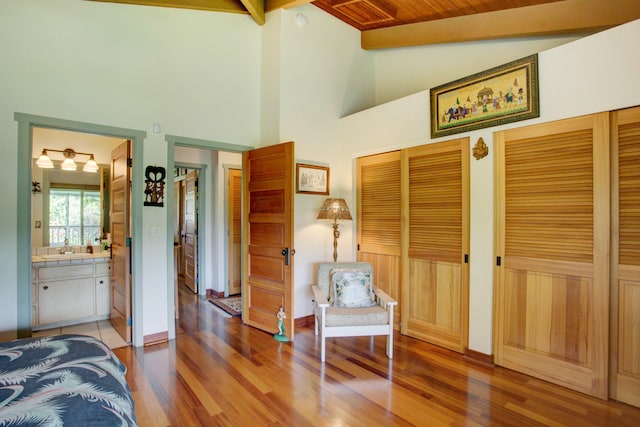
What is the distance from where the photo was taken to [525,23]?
316 centimetres

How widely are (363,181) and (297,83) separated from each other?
1.46 m

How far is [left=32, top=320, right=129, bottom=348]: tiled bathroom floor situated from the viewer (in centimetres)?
335

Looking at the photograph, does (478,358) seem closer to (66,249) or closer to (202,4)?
(202,4)

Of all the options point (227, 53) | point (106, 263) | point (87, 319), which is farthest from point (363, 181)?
point (87, 319)

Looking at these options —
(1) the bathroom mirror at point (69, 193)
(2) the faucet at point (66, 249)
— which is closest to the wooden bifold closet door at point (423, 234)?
(1) the bathroom mirror at point (69, 193)

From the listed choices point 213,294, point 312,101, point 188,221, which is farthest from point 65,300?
point 312,101

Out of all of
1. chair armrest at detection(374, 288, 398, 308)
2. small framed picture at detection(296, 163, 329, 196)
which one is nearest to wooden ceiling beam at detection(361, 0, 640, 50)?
small framed picture at detection(296, 163, 329, 196)

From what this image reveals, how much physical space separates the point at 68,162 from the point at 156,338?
8.95 feet

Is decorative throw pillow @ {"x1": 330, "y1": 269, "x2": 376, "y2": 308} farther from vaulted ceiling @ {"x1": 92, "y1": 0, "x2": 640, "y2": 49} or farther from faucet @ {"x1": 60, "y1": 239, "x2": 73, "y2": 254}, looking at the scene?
faucet @ {"x1": 60, "y1": 239, "x2": 73, "y2": 254}

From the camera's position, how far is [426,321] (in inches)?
132

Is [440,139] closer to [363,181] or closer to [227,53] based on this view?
[363,181]

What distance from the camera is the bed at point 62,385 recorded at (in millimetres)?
1056

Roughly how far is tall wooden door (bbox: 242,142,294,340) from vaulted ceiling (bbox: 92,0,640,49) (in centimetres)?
172

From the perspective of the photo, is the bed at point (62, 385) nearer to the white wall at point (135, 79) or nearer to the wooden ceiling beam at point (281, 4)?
the white wall at point (135, 79)
